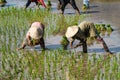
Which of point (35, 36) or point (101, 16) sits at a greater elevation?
point (35, 36)

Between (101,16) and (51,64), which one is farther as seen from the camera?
(101,16)

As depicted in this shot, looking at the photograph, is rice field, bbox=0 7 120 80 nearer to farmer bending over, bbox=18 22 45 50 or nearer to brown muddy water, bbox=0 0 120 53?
farmer bending over, bbox=18 22 45 50

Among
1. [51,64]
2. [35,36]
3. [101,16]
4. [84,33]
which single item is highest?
[35,36]

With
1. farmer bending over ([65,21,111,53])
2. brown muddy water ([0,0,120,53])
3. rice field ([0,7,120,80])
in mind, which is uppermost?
farmer bending over ([65,21,111,53])

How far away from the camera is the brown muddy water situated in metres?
8.76

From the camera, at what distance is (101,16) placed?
→ 41.4 ft

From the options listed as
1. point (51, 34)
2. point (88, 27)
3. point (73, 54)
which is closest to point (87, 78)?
point (73, 54)

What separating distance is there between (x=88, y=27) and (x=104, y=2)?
755cm

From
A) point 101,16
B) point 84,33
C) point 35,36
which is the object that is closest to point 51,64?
point 35,36

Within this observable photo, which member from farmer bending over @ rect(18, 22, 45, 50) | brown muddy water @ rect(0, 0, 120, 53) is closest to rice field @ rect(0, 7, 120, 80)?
farmer bending over @ rect(18, 22, 45, 50)

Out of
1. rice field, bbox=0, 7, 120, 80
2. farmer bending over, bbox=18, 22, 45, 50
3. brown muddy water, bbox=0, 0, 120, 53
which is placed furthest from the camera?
brown muddy water, bbox=0, 0, 120, 53

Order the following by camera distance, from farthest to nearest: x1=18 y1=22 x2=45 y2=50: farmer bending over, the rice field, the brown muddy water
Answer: the brown muddy water < x1=18 y1=22 x2=45 y2=50: farmer bending over < the rice field

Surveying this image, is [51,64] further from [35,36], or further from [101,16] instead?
[101,16]

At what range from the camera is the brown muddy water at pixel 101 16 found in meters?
8.76
